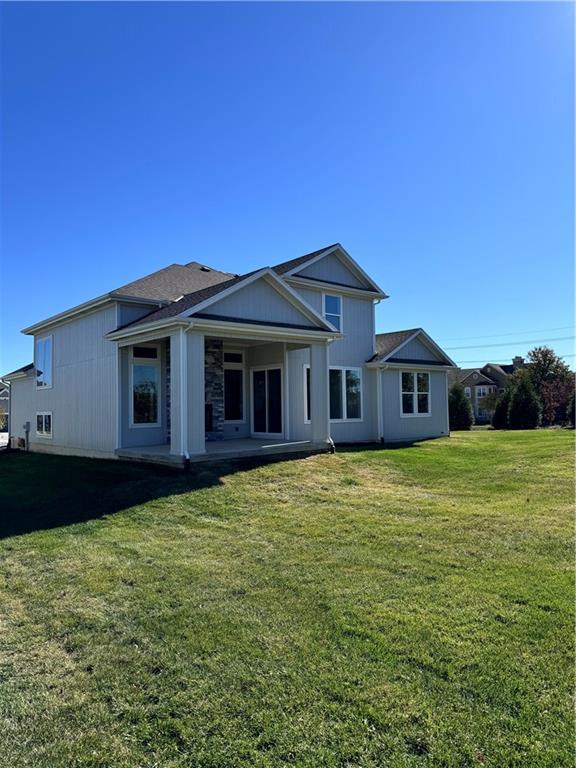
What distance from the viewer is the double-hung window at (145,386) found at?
14234 mm

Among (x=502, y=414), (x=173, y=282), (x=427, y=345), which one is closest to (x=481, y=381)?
(x=502, y=414)

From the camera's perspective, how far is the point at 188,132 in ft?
41.4

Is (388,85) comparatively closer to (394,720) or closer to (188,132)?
(188,132)

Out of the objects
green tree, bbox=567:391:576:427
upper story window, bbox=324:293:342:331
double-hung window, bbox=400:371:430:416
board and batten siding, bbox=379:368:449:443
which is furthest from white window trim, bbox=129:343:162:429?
green tree, bbox=567:391:576:427

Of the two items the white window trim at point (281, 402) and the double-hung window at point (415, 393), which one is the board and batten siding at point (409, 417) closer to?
the double-hung window at point (415, 393)

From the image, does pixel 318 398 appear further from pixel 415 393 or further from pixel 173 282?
pixel 415 393

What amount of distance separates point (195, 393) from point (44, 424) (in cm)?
1017

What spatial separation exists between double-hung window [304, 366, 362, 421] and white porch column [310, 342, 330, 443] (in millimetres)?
2818

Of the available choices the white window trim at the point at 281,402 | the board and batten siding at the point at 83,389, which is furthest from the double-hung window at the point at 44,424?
the white window trim at the point at 281,402

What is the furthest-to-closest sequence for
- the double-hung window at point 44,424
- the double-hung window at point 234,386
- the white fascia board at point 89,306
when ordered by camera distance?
the double-hung window at point 44,424 < the double-hung window at point 234,386 < the white fascia board at point 89,306

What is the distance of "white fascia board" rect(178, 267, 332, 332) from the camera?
11.6 meters

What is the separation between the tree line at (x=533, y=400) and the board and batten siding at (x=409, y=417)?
1012cm

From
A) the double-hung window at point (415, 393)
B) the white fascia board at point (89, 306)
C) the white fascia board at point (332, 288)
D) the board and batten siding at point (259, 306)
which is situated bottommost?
the double-hung window at point (415, 393)

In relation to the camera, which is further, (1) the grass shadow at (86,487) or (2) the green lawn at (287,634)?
(1) the grass shadow at (86,487)
